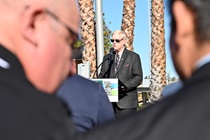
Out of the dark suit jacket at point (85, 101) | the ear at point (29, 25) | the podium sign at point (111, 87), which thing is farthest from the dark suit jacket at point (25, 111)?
the podium sign at point (111, 87)

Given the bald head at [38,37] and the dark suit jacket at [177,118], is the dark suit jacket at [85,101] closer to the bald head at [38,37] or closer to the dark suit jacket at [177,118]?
the bald head at [38,37]

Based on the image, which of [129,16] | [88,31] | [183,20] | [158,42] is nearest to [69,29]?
[183,20]

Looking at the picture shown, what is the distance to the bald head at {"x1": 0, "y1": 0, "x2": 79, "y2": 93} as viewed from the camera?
5.64 feet

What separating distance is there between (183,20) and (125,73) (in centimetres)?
689

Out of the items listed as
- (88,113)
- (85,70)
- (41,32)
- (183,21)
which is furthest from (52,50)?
(85,70)

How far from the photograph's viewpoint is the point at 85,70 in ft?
30.0

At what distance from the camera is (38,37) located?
1.72m

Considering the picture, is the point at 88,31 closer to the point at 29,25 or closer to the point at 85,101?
the point at 85,101

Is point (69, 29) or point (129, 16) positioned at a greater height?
point (129, 16)

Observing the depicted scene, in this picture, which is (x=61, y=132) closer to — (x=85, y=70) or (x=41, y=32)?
(x=41, y=32)

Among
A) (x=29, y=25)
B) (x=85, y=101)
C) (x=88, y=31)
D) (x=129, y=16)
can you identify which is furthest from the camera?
(x=129, y=16)

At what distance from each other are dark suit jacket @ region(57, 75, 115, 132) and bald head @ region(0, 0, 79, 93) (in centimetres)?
129

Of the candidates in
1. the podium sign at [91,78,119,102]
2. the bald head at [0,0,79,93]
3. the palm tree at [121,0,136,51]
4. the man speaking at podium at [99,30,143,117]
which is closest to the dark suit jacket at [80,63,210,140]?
the bald head at [0,0,79,93]

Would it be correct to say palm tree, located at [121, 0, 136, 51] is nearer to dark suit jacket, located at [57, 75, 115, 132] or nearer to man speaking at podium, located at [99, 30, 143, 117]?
man speaking at podium, located at [99, 30, 143, 117]
